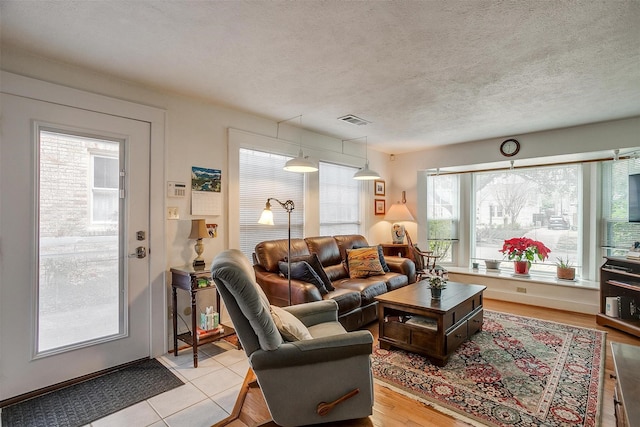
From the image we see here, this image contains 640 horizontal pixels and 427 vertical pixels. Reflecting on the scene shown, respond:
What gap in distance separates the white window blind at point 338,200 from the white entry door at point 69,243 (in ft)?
8.14

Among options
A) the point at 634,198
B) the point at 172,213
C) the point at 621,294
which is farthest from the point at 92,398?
the point at 634,198

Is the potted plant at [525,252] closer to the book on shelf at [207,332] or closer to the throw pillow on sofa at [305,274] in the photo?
the throw pillow on sofa at [305,274]

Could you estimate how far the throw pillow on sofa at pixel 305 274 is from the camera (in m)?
3.20

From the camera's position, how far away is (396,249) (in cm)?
533

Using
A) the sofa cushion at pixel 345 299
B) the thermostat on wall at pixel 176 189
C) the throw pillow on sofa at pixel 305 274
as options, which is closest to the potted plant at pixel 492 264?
the sofa cushion at pixel 345 299

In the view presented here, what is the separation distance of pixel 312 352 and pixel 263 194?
252 cm

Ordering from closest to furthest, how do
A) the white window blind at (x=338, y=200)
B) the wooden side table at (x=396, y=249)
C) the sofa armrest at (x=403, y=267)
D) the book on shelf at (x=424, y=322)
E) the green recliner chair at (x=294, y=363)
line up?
the green recliner chair at (x=294, y=363)
the book on shelf at (x=424, y=322)
the sofa armrest at (x=403, y=267)
the white window blind at (x=338, y=200)
the wooden side table at (x=396, y=249)

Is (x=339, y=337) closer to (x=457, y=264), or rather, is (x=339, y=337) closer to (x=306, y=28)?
(x=306, y=28)

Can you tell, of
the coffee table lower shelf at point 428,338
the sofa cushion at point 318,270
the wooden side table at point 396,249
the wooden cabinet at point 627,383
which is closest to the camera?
the wooden cabinet at point 627,383

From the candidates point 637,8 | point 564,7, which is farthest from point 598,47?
point 564,7

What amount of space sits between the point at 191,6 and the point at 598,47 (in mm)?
2692

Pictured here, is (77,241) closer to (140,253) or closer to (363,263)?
(140,253)

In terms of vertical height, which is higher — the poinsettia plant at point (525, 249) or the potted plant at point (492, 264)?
the poinsettia plant at point (525, 249)

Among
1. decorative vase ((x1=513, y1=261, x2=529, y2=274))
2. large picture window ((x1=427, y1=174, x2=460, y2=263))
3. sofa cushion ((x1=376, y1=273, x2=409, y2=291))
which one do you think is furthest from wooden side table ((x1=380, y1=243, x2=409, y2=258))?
decorative vase ((x1=513, y1=261, x2=529, y2=274))
